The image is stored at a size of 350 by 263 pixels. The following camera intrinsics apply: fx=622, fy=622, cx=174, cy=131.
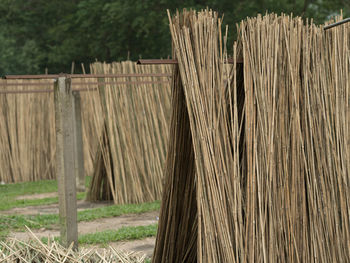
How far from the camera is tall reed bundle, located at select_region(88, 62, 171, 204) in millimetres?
7512

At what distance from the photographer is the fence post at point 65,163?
4746mm

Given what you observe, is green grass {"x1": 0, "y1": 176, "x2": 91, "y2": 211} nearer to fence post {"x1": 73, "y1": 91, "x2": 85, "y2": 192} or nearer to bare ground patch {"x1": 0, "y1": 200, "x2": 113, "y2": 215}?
bare ground patch {"x1": 0, "y1": 200, "x2": 113, "y2": 215}

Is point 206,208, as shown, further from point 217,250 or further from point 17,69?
point 17,69

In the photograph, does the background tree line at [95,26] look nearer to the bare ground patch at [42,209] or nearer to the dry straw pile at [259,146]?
the bare ground patch at [42,209]

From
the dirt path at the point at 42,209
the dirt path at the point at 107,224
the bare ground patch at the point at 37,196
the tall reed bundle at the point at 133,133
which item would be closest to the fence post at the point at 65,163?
the dirt path at the point at 107,224

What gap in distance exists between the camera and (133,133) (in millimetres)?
7574

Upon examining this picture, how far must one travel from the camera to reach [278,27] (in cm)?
339

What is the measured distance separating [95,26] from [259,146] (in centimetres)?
1397

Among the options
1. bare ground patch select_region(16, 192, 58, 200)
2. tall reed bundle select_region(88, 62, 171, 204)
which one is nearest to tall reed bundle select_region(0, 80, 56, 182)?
bare ground patch select_region(16, 192, 58, 200)

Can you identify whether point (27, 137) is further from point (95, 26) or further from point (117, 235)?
point (95, 26)

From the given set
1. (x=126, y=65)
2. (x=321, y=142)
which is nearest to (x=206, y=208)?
(x=321, y=142)

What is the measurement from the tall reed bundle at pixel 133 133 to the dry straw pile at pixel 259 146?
402 cm

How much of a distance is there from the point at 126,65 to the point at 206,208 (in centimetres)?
465

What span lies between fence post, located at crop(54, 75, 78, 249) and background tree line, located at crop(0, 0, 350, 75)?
9684 millimetres
